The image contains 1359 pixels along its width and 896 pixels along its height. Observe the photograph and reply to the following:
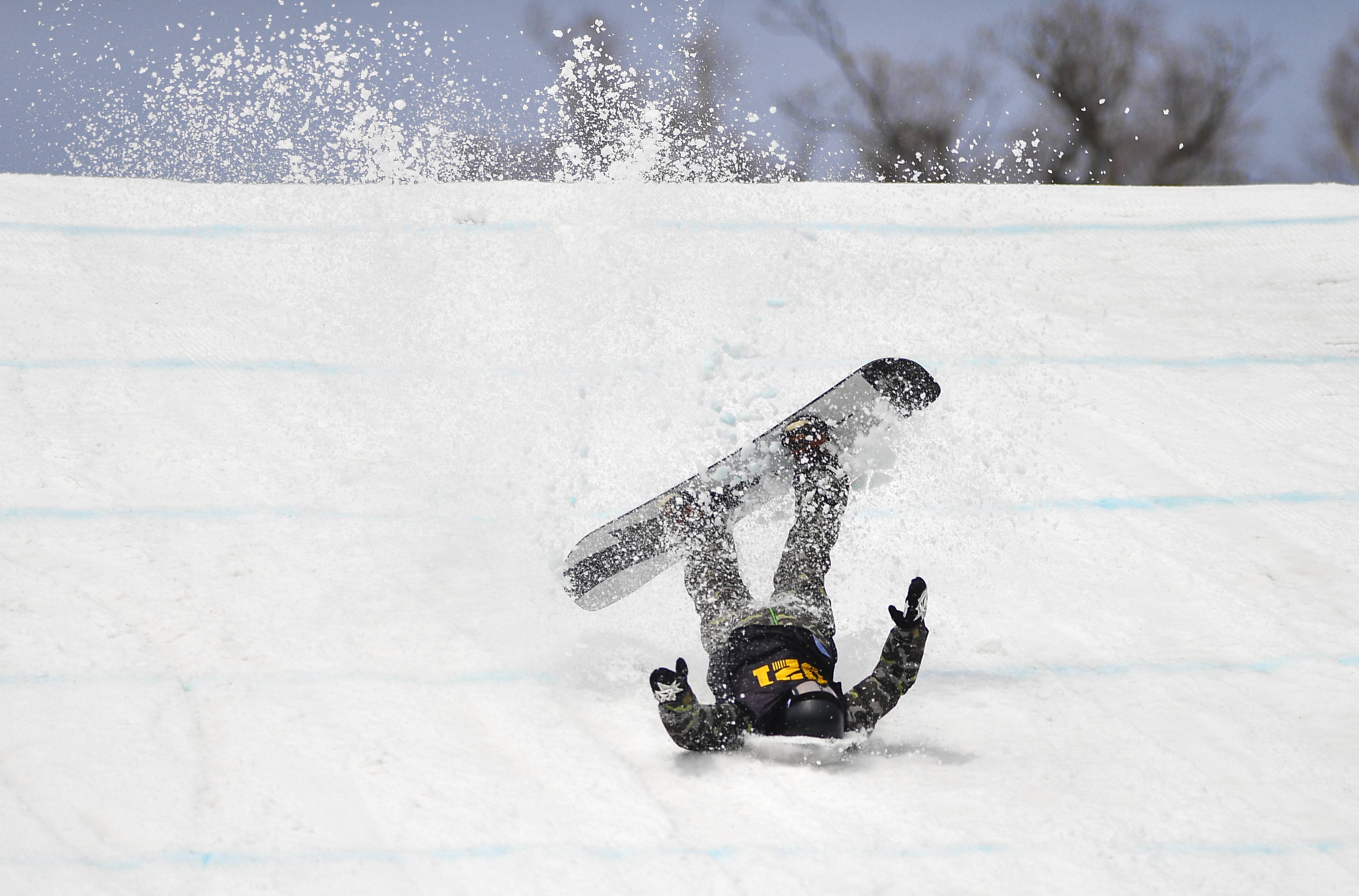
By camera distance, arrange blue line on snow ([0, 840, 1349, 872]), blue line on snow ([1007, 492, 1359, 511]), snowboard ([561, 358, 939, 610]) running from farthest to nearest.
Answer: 1. blue line on snow ([1007, 492, 1359, 511])
2. snowboard ([561, 358, 939, 610])
3. blue line on snow ([0, 840, 1349, 872])

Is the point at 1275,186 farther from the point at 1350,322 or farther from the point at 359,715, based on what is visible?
the point at 359,715

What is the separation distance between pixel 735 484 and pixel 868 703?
1.50ft

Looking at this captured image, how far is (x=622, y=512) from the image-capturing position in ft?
5.85

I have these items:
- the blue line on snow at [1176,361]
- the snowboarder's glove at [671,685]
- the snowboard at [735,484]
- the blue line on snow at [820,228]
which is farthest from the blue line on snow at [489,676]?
the blue line on snow at [820,228]

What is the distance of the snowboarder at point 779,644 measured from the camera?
114 centimetres

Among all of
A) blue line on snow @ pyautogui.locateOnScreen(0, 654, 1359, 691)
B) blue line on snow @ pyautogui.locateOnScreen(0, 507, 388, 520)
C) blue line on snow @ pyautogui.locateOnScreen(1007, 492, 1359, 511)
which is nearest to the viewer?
blue line on snow @ pyautogui.locateOnScreen(0, 654, 1359, 691)

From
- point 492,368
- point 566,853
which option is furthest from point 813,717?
point 492,368

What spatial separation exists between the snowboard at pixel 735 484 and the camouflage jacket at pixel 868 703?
33 cm

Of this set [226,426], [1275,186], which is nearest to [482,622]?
[226,426]

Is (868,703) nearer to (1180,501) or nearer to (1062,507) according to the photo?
(1062,507)

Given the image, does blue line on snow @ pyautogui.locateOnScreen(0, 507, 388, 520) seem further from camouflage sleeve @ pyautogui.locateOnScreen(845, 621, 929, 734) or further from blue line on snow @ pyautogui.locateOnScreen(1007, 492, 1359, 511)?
blue line on snow @ pyautogui.locateOnScreen(1007, 492, 1359, 511)

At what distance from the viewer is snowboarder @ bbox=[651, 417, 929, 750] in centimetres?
114

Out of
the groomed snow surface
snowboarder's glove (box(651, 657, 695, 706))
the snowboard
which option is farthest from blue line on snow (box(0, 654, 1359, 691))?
snowboarder's glove (box(651, 657, 695, 706))

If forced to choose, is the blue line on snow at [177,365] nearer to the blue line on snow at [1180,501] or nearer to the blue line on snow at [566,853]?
the blue line on snow at [566,853]
